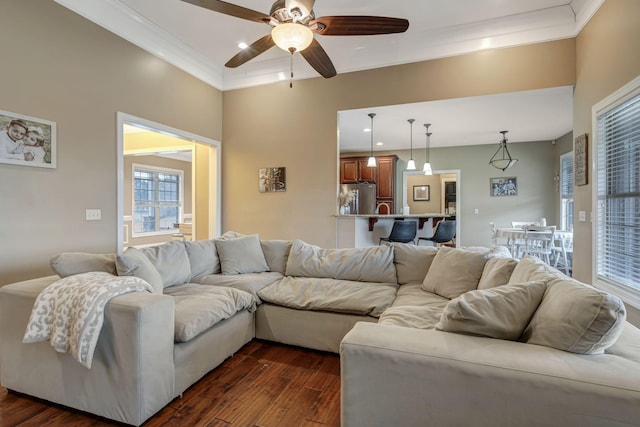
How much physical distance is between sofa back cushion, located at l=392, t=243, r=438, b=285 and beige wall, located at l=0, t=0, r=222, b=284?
2.96 m

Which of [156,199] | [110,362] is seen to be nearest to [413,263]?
[110,362]

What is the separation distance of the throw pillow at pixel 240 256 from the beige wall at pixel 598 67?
3142 millimetres

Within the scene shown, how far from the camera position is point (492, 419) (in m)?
1.04

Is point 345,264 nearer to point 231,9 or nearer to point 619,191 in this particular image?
point 231,9

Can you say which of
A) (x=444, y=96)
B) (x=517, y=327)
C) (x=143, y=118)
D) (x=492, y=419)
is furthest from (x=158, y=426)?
(x=444, y=96)

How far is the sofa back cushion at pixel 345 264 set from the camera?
2863 millimetres

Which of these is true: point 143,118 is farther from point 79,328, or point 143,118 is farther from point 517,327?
point 517,327

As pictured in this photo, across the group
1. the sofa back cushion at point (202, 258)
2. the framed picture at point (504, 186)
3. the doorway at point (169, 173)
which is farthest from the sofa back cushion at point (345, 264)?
the framed picture at point (504, 186)

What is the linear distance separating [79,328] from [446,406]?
170 centimetres

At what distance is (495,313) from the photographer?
1266mm

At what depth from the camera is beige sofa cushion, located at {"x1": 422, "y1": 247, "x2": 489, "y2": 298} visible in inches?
90.8

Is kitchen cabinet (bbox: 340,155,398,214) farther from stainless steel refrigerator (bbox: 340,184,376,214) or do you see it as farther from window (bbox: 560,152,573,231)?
window (bbox: 560,152,573,231)

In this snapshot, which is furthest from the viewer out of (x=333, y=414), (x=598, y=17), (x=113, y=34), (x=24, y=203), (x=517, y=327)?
(x=113, y=34)

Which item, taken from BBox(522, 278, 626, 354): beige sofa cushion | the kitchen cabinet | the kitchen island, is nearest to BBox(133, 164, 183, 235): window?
the kitchen cabinet
